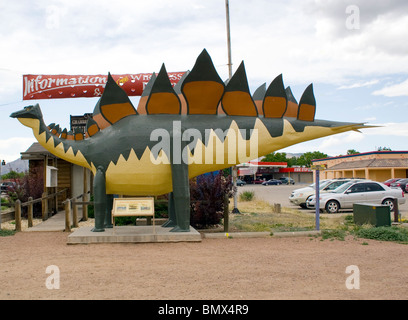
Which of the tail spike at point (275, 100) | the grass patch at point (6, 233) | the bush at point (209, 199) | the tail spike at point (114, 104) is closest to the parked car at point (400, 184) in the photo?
the bush at point (209, 199)

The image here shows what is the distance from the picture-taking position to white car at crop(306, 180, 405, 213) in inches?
547

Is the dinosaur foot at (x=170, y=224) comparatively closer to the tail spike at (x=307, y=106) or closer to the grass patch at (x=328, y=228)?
the grass patch at (x=328, y=228)

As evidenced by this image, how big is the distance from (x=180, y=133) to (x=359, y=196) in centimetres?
889

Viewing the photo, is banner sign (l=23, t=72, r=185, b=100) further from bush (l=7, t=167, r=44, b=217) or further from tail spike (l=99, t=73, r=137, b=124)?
tail spike (l=99, t=73, r=137, b=124)

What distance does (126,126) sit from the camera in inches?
315

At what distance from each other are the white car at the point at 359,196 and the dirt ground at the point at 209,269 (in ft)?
20.3

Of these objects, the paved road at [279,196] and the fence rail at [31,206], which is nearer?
the fence rail at [31,206]

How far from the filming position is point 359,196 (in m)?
14.0

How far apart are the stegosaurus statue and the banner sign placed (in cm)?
499

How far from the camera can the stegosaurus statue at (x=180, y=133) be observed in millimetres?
7855

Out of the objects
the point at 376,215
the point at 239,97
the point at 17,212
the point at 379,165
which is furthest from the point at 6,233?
the point at 379,165

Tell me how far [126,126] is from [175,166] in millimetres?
1346

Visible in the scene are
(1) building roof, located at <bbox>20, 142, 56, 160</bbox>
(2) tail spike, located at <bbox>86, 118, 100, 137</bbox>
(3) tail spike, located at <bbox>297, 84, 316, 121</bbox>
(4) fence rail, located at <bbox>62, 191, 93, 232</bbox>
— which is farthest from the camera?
(1) building roof, located at <bbox>20, 142, 56, 160</bbox>

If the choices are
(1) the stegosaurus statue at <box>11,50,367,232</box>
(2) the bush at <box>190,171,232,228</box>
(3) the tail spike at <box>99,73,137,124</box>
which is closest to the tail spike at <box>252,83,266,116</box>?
(1) the stegosaurus statue at <box>11,50,367,232</box>
